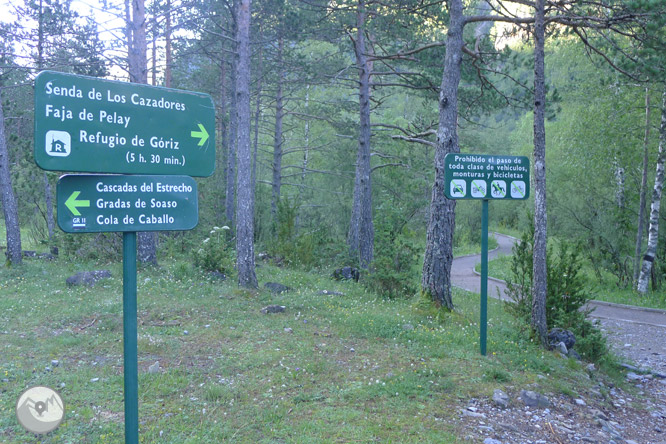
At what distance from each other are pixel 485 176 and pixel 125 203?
506 centimetres

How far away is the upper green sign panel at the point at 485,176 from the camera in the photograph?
22.2ft

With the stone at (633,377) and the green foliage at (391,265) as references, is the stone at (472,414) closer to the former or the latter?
the stone at (633,377)

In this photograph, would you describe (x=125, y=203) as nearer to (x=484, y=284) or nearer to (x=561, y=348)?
(x=484, y=284)

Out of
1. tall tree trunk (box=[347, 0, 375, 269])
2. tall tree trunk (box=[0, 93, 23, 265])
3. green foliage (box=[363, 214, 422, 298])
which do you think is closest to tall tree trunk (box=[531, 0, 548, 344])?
green foliage (box=[363, 214, 422, 298])

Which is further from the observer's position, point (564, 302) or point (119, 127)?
point (564, 302)

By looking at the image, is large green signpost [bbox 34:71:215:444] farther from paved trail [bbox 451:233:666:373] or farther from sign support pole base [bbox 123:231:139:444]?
paved trail [bbox 451:233:666:373]

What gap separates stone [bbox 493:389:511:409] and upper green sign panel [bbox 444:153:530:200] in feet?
7.93

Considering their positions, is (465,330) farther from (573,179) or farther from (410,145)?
(410,145)

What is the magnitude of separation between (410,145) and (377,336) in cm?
1775

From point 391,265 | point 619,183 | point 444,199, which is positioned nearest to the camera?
point 444,199

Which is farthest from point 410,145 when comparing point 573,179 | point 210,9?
point 210,9

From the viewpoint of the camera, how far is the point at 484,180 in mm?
6926

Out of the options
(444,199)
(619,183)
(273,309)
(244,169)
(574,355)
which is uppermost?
(619,183)

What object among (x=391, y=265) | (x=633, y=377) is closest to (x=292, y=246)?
(x=391, y=265)
